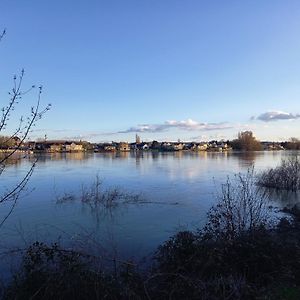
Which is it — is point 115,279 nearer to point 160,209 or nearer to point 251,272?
point 251,272

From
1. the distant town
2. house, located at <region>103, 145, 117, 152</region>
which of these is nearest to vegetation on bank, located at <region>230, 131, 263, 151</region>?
the distant town

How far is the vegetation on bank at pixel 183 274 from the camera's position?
264 inches

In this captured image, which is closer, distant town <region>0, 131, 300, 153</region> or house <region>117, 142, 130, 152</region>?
distant town <region>0, 131, 300, 153</region>

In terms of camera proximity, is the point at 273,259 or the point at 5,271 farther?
the point at 5,271

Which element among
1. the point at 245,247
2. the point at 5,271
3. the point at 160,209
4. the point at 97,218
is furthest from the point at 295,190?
the point at 5,271

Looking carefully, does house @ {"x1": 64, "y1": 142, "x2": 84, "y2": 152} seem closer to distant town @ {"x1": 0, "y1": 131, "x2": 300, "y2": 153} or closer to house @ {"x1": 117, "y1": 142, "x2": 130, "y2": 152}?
distant town @ {"x1": 0, "y1": 131, "x2": 300, "y2": 153}

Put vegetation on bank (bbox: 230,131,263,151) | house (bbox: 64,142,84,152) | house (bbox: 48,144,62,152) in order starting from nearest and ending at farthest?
vegetation on bank (bbox: 230,131,263,151) < house (bbox: 48,144,62,152) < house (bbox: 64,142,84,152)

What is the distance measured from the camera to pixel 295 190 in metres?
27.1

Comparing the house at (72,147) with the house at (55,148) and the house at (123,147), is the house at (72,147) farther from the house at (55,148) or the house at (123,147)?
the house at (123,147)

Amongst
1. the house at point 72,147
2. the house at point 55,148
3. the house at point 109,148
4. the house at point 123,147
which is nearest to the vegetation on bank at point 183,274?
the house at point 55,148

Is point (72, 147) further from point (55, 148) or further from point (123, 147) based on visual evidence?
point (123, 147)

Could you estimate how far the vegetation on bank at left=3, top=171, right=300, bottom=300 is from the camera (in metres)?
6.70

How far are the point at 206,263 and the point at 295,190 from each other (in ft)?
67.1

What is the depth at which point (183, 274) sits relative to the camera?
27.6 ft
